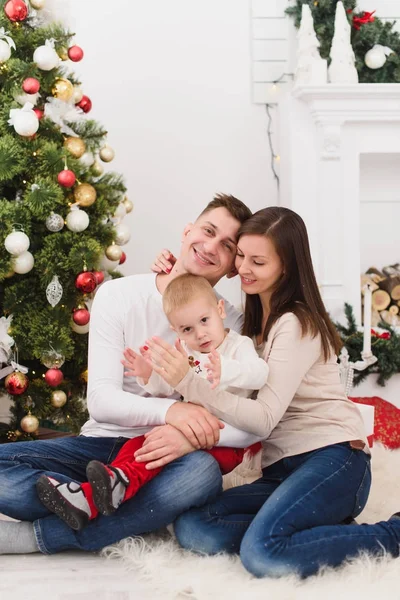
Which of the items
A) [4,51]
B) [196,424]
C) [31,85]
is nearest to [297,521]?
[196,424]

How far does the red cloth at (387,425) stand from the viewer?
331 centimetres

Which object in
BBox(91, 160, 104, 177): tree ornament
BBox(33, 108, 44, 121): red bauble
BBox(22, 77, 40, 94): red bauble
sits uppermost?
BBox(22, 77, 40, 94): red bauble

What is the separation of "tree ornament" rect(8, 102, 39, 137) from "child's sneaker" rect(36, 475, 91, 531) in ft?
4.92

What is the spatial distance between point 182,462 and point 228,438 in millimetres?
136

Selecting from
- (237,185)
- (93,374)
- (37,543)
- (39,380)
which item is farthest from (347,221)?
(37,543)

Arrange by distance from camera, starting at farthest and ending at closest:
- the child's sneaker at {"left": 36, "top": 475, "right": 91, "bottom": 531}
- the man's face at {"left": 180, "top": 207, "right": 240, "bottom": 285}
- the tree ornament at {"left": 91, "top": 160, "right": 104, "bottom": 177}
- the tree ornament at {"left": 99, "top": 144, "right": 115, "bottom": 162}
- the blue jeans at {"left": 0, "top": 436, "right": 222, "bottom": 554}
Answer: the tree ornament at {"left": 99, "top": 144, "right": 115, "bottom": 162} < the tree ornament at {"left": 91, "top": 160, "right": 104, "bottom": 177} < the man's face at {"left": 180, "top": 207, "right": 240, "bottom": 285} < the blue jeans at {"left": 0, "top": 436, "right": 222, "bottom": 554} < the child's sneaker at {"left": 36, "top": 475, "right": 91, "bottom": 531}

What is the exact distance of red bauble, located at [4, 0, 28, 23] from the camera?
3.06 m

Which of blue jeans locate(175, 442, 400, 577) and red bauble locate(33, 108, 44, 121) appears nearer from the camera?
blue jeans locate(175, 442, 400, 577)

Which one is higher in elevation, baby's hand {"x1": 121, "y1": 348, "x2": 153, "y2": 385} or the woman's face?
the woman's face

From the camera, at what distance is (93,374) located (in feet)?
7.19

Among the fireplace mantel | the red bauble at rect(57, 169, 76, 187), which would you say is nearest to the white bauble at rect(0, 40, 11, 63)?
the red bauble at rect(57, 169, 76, 187)

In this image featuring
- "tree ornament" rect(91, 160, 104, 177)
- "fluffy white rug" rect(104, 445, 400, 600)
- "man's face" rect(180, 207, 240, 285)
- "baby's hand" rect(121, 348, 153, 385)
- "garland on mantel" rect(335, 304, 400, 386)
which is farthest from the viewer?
"garland on mantel" rect(335, 304, 400, 386)

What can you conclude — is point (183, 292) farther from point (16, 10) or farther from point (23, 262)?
point (16, 10)

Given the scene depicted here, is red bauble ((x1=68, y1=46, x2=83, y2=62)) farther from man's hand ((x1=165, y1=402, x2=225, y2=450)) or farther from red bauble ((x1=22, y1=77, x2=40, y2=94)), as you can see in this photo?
man's hand ((x1=165, y1=402, x2=225, y2=450))
